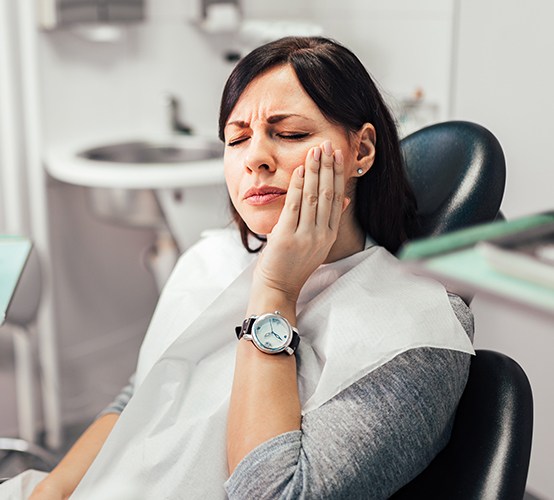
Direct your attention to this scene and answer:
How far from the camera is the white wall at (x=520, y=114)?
2078 millimetres

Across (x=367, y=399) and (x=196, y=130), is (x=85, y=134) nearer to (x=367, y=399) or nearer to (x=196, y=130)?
(x=196, y=130)

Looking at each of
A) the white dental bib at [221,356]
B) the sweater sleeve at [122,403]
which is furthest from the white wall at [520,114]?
the sweater sleeve at [122,403]

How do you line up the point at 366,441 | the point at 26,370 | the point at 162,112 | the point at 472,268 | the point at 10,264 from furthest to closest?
1. the point at 162,112
2. the point at 26,370
3. the point at 10,264
4. the point at 366,441
5. the point at 472,268

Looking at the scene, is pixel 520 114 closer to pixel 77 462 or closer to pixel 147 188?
pixel 147 188

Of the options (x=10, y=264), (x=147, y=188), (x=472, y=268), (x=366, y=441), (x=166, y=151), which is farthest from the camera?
(x=166, y=151)

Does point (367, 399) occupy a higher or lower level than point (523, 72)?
lower

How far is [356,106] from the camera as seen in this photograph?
128 cm

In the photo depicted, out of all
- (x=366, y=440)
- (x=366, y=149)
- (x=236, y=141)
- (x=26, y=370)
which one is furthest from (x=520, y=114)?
(x=26, y=370)

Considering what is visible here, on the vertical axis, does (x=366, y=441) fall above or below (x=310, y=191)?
below

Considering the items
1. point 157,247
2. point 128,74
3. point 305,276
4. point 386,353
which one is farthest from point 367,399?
point 128,74

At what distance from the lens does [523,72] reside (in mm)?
2117

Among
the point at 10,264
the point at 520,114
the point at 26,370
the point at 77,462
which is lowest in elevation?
the point at 26,370

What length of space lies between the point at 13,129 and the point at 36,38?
0.87 ft

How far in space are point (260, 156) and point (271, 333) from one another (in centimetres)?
26
